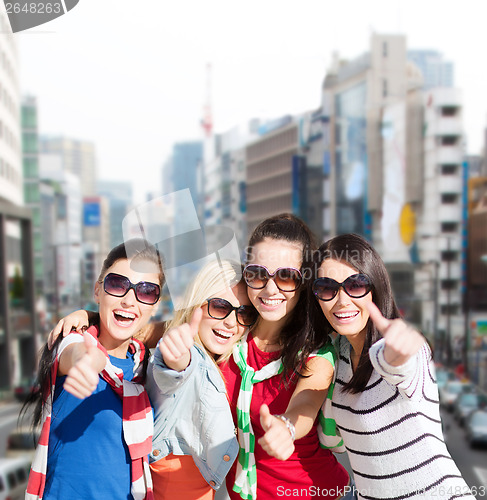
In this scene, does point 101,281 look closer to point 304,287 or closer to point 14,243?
point 304,287

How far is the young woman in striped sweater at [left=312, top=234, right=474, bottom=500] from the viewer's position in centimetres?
170

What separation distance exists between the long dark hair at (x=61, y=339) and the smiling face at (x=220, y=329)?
0.75ft

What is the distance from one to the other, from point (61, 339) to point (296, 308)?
3.01 feet

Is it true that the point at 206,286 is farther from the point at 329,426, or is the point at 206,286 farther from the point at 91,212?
the point at 91,212

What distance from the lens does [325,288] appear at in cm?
189

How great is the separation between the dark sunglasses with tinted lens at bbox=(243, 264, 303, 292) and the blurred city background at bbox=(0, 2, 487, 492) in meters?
27.9

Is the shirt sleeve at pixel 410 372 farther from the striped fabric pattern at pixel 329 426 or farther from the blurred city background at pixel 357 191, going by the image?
the blurred city background at pixel 357 191

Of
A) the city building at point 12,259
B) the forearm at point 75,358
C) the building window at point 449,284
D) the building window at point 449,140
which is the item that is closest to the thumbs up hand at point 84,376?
the forearm at point 75,358

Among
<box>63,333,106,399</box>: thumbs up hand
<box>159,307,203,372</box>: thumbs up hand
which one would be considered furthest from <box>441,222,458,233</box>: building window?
<box>63,333,106,399</box>: thumbs up hand

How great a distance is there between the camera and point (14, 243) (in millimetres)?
30391

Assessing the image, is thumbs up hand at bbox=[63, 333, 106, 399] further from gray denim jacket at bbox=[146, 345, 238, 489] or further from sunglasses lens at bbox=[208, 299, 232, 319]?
sunglasses lens at bbox=[208, 299, 232, 319]

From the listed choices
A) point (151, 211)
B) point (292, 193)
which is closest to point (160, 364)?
point (151, 211)

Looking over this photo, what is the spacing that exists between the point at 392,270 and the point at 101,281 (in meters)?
47.5

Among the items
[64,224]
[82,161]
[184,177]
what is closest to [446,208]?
[184,177]
